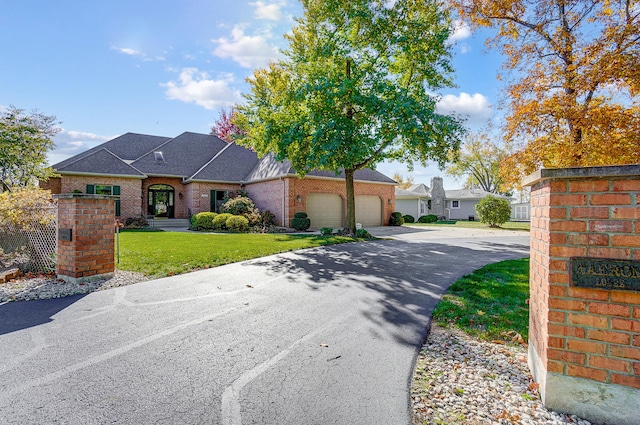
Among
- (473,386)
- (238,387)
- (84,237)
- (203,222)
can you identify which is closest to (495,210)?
(203,222)

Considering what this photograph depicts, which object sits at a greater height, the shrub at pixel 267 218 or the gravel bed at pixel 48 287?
the shrub at pixel 267 218

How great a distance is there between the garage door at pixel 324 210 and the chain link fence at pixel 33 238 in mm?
13943

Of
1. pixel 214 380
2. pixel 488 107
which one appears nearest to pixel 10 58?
pixel 214 380

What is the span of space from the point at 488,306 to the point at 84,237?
681cm

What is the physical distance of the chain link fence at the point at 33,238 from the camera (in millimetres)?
6145

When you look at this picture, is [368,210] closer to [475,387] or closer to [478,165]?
[475,387]

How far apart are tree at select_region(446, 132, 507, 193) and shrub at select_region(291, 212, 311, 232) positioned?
31279mm

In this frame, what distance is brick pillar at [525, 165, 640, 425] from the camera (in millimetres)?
1997

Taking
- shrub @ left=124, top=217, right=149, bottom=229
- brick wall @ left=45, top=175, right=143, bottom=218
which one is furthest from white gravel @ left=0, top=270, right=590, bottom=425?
brick wall @ left=45, top=175, right=143, bottom=218

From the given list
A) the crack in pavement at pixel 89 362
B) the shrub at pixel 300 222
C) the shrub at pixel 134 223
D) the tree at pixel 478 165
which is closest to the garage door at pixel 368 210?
the shrub at pixel 300 222

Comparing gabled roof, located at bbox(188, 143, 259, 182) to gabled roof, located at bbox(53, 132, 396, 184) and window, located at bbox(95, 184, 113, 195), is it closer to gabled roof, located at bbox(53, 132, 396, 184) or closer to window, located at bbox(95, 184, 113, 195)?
gabled roof, located at bbox(53, 132, 396, 184)

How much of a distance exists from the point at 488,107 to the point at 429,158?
3728 mm

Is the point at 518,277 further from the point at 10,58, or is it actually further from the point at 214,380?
the point at 10,58

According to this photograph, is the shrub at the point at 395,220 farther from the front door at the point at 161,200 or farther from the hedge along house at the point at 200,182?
the front door at the point at 161,200
